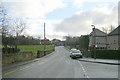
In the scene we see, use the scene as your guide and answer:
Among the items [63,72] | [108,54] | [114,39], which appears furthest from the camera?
[114,39]

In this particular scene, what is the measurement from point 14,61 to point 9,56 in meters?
3.32

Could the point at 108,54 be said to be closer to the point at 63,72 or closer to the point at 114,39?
the point at 63,72

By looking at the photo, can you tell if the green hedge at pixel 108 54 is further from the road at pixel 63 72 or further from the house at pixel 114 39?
the house at pixel 114 39

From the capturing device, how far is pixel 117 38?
84000 millimetres

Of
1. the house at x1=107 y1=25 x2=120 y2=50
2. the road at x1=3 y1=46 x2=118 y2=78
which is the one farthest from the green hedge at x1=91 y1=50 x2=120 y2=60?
the house at x1=107 y1=25 x2=120 y2=50

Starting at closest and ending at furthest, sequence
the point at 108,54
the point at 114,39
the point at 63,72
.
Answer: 1. the point at 63,72
2. the point at 108,54
3. the point at 114,39

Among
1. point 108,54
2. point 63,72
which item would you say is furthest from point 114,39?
point 63,72

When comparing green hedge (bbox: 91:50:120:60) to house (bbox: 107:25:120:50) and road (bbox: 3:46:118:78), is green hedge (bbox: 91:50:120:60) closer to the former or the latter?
road (bbox: 3:46:118:78)

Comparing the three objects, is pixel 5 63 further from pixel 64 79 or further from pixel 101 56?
pixel 101 56

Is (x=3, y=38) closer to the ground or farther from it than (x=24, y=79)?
farther from it

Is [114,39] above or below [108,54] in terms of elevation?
above

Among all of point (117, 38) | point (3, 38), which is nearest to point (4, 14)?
point (3, 38)

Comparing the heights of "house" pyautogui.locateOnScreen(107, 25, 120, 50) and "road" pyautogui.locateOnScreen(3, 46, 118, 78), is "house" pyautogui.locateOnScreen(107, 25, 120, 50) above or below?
above

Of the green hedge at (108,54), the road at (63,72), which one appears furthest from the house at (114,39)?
the road at (63,72)
